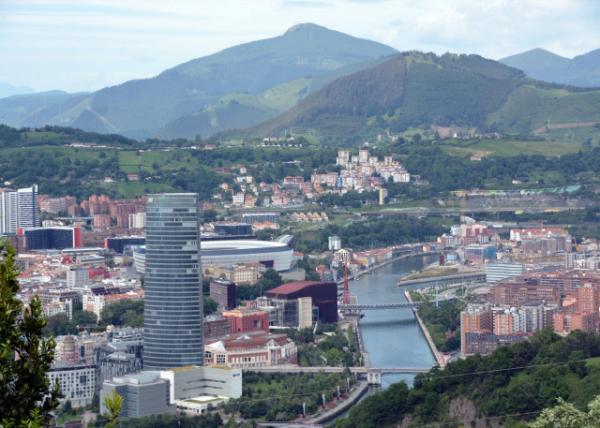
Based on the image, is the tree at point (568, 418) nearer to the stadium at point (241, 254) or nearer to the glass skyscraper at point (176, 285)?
the glass skyscraper at point (176, 285)

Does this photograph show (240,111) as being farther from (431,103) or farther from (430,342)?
(430,342)

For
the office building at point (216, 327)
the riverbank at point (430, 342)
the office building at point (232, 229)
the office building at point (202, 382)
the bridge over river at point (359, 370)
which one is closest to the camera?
the office building at point (202, 382)

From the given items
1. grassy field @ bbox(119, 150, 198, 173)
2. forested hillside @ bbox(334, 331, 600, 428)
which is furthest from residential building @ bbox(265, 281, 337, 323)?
grassy field @ bbox(119, 150, 198, 173)

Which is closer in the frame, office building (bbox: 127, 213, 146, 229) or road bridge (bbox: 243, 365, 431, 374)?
road bridge (bbox: 243, 365, 431, 374)

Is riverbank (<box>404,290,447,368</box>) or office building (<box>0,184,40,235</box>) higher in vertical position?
office building (<box>0,184,40,235</box>)

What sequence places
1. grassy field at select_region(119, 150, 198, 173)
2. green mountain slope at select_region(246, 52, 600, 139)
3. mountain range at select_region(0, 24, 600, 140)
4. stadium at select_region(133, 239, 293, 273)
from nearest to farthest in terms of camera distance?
stadium at select_region(133, 239, 293, 273)
grassy field at select_region(119, 150, 198, 173)
green mountain slope at select_region(246, 52, 600, 139)
mountain range at select_region(0, 24, 600, 140)

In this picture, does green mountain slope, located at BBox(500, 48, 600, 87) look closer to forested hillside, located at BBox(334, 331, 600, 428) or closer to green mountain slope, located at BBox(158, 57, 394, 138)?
green mountain slope, located at BBox(158, 57, 394, 138)

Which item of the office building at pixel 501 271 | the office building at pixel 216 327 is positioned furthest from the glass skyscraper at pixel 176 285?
the office building at pixel 501 271
